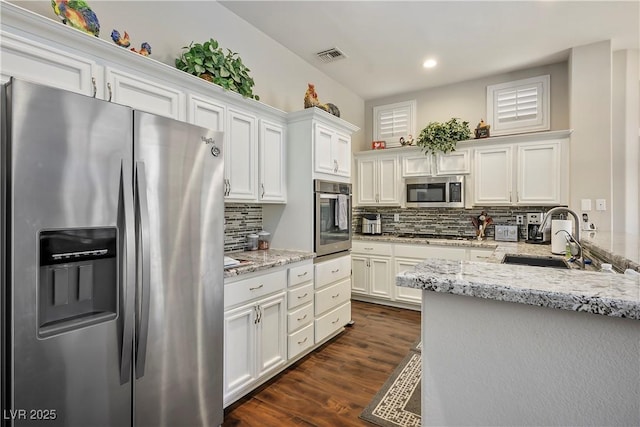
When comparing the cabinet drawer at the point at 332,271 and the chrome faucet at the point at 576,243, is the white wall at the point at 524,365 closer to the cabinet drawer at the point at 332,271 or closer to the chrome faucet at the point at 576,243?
the chrome faucet at the point at 576,243

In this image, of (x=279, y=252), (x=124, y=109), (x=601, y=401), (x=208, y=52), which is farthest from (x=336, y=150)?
(x=601, y=401)

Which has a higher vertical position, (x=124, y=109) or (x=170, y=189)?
(x=124, y=109)

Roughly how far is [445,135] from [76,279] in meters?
3.97

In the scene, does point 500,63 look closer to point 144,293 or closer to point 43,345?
point 144,293

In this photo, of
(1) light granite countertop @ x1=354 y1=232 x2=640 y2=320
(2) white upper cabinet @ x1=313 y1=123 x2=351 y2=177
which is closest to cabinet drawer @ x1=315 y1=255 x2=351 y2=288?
(2) white upper cabinet @ x1=313 y1=123 x2=351 y2=177

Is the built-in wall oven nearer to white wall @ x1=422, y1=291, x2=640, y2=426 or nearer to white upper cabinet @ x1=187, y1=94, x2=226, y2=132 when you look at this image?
white upper cabinet @ x1=187, y1=94, x2=226, y2=132

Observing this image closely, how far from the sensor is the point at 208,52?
88.3 inches

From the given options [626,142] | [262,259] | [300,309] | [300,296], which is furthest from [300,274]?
[626,142]

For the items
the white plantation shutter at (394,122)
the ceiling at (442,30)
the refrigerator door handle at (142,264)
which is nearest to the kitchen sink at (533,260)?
the ceiling at (442,30)

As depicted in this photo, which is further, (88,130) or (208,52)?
(208,52)

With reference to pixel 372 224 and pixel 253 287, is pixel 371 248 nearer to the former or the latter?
pixel 372 224

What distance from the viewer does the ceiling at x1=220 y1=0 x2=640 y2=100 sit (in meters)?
2.70

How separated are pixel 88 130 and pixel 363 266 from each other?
141 inches

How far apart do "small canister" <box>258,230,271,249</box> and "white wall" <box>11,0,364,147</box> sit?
1325 millimetres
